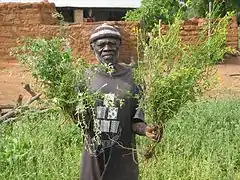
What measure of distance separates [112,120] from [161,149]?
194 centimetres

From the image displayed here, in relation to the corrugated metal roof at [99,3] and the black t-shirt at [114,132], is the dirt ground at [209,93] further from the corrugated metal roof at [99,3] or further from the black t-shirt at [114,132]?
the corrugated metal roof at [99,3]

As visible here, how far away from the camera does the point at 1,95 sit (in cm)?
879

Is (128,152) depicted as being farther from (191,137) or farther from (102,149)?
(191,137)

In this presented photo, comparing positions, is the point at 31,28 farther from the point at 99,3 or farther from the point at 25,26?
the point at 99,3

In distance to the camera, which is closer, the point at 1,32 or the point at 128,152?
the point at 128,152

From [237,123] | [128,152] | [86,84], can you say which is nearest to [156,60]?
[86,84]

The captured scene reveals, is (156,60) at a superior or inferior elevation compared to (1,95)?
superior

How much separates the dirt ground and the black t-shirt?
4.42m

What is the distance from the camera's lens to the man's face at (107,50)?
2676mm

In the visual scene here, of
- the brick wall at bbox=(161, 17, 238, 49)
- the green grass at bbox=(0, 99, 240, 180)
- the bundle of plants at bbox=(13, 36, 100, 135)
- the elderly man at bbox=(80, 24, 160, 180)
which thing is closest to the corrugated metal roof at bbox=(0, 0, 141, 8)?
the brick wall at bbox=(161, 17, 238, 49)

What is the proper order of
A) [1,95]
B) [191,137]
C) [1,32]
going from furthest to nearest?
[1,32] → [1,95] → [191,137]

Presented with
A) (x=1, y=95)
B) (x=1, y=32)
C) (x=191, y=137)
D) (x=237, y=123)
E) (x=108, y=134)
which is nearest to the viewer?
(x=108, y=134)

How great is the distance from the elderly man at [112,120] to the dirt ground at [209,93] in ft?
14.5

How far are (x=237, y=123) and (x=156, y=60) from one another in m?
2.79
